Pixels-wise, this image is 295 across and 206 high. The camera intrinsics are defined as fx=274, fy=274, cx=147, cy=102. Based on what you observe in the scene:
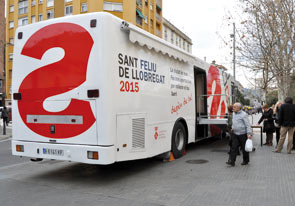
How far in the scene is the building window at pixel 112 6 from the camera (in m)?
29.8

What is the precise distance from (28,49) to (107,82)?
210cm

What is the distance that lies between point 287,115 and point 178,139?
363 centimetres

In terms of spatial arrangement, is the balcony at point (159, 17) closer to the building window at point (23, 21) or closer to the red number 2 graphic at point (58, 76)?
the building window at point (23, 21)

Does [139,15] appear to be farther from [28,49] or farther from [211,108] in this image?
[28,49]

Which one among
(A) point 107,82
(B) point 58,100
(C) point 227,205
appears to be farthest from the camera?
(B) point 58,100

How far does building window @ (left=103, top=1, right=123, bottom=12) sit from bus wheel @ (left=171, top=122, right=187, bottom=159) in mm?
25145

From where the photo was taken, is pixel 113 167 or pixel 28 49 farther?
pixel 113 167

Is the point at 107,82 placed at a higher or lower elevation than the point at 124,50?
lower

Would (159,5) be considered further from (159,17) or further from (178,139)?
(178,139)

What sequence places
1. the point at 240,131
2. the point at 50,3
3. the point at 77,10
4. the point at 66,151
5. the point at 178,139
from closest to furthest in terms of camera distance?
the point at 66,151 → the point at 240,131 → the point at 178,139 → the point at 77,10 → the point at 50,3

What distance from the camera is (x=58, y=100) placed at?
17.7ft

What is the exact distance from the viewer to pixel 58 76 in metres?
5.41

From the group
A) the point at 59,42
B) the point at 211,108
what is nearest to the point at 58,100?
the point at 59,42

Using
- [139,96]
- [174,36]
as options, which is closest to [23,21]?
[174,36]
